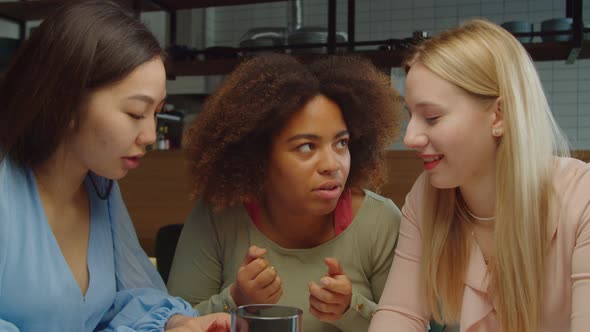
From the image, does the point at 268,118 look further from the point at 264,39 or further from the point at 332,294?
the point at 264,39

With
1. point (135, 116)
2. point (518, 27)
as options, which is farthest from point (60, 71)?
point (518, 27)

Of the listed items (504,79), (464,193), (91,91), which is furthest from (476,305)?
(91,91)

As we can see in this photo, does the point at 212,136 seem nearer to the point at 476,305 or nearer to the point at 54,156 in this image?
the point at 54,156

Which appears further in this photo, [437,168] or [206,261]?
[206,261]

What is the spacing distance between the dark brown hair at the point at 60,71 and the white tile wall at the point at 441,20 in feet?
7.76

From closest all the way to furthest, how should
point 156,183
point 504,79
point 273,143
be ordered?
point 504,79, point 273,143, point 156,183

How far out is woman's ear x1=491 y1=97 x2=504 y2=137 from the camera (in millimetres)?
946

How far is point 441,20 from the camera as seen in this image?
12.7 ft

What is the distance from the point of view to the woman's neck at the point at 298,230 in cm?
134

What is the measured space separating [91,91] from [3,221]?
0.24 meters

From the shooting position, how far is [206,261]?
53.0 inches

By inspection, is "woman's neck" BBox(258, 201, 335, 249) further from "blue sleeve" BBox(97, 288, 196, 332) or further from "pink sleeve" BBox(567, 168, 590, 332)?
"pink sleeve" BBox(567, 168, 590, 332)

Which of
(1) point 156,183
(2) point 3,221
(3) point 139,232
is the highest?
(2) point 3,221

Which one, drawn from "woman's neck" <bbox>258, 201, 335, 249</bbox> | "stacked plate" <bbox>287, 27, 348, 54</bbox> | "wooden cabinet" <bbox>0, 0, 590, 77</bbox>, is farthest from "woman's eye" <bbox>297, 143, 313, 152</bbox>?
"stacked plate" <bbox>287, 27, 348, 54</bbox>
